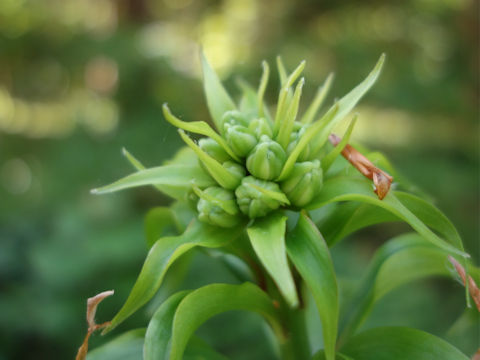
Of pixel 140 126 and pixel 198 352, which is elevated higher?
pixel 198 352

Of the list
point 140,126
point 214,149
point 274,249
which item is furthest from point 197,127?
point 140,126

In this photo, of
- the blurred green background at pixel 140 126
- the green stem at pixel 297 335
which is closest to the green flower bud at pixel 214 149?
the green stem at pixel 297 335

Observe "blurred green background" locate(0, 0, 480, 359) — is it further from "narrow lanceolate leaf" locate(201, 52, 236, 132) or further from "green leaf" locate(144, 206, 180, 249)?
"narrow lanceolate leaf" locate(201, 52, 236, 132)

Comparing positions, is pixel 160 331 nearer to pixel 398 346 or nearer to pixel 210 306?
pixel 210 306

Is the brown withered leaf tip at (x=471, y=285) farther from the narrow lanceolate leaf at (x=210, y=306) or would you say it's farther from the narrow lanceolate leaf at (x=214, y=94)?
the narrow lanceolate leaf at (x=214, y=94)

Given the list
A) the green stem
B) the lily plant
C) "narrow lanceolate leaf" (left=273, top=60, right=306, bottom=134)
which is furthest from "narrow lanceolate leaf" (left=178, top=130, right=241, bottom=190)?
the green stem

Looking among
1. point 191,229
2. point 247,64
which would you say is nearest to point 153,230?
point 191,229

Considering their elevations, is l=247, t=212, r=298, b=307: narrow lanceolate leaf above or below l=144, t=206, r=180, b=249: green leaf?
above
